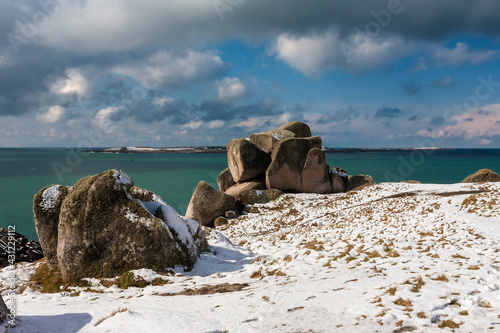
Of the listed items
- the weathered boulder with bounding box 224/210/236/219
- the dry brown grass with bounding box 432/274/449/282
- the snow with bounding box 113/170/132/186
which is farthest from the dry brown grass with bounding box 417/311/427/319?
the weathered boulder with bounding box 224/210/236/219

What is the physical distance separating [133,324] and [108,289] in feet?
12.3

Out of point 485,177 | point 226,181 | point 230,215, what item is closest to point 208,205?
point 230,215

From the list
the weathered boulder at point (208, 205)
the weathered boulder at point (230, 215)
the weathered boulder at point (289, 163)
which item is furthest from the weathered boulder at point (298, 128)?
the weathered boulder at point (230, 215)

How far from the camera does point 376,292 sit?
594 centimetres

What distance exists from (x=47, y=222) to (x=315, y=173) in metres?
23.9

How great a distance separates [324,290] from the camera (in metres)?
6.62

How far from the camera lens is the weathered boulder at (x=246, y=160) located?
31.2 meters

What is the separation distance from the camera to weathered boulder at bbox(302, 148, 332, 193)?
29156mm

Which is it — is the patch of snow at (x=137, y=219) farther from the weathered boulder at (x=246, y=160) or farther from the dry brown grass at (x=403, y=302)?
the weathered boulder at (x=246, y=160)

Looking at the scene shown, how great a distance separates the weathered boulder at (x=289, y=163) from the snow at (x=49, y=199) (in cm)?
2140

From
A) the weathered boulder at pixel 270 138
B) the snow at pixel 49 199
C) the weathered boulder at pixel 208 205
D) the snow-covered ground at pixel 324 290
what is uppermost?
the weathered boulder at pixel 270 138

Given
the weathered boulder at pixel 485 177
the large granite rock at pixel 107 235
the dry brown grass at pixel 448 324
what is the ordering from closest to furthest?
the dry brown grass at pixel 448 324, the large granite rock at pixel 107 235, the weathered boulder at pixel 485 177

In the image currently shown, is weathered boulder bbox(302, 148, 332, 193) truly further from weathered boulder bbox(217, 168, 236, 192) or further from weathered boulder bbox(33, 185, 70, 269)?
weathered boulder bbox(33, 185, 70, 269)

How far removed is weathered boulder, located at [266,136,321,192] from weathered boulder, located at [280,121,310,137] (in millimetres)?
5948
